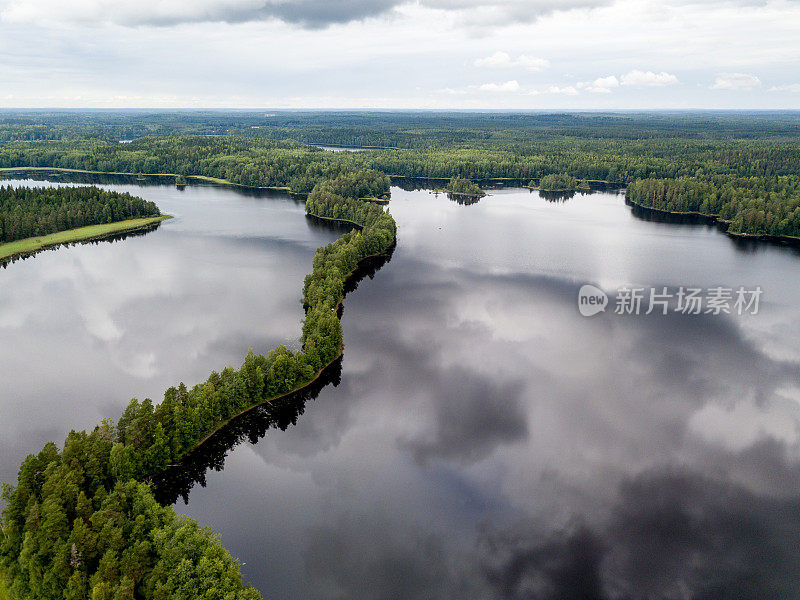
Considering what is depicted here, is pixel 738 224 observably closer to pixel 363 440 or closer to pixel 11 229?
pixel 363 440

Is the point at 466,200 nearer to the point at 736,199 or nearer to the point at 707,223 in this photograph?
the point at 707,223

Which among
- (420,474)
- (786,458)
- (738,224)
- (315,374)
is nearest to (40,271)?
(315,374)

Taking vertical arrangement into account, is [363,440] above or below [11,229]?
below

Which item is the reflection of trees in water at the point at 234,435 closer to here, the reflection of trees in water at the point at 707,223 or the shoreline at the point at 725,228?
the reflection of trees in water at the point at 707,223

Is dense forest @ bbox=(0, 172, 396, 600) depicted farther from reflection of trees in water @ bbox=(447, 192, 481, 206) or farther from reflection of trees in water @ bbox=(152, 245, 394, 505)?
reflection of trees in water @ bbox=(447, 192, 481, 206)

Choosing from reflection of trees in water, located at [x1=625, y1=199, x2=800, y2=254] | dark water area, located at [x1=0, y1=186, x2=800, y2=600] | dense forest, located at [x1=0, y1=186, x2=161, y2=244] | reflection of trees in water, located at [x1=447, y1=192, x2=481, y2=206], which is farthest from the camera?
reflection of trees in water, located at [x1=447, y1=192, x2=481, y2=206]

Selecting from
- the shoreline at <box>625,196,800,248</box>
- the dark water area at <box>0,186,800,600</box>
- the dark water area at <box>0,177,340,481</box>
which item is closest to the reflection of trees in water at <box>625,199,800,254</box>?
the shoreline at <box>625,196,800,248</box>

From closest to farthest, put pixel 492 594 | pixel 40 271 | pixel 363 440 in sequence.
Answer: pixel 492 594 → pixel 363 440 → pixel 40 271

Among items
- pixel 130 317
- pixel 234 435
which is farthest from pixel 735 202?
pixel 130 317
